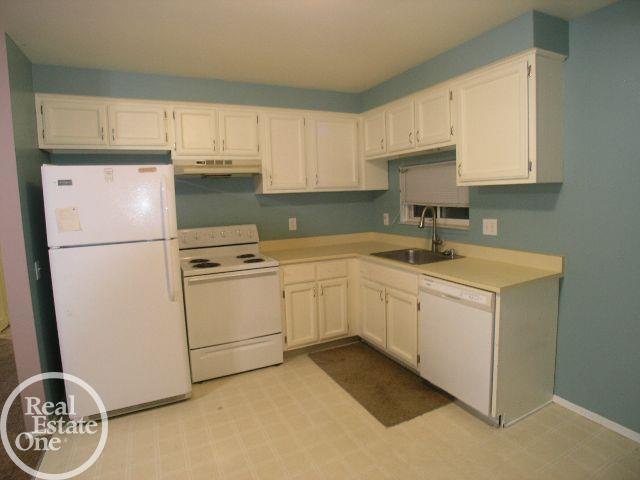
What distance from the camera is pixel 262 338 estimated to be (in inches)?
123

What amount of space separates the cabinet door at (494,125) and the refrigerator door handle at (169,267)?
2.10 metres

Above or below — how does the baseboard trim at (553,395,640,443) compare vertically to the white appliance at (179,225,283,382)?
below

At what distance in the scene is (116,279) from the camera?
2.42 meters

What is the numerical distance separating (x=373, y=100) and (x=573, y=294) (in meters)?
2.46

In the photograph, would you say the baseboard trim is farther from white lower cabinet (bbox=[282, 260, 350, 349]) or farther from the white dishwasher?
white lower cabinet (bbox=[282, 260, 350, 349])

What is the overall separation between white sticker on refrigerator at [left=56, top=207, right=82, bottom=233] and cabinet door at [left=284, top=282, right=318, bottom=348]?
1.62 m

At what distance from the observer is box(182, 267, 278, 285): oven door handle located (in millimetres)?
2864

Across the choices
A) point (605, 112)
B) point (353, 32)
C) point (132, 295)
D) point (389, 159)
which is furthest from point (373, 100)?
point (132, 295)

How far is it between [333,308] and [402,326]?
0.74 meters

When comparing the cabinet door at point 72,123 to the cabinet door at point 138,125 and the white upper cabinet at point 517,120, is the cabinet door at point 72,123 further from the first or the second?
the white upper cabinet at point 517,120

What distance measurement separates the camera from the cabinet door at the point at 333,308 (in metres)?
3.41

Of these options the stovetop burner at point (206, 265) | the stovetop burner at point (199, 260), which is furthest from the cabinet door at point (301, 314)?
the stovetop burner at point (199, 260)

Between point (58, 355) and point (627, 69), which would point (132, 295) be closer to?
point (58, 355)

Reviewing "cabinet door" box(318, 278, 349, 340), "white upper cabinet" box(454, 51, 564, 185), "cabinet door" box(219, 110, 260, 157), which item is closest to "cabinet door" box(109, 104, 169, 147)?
"cabinet door" box(219, 110, 260, 157)
